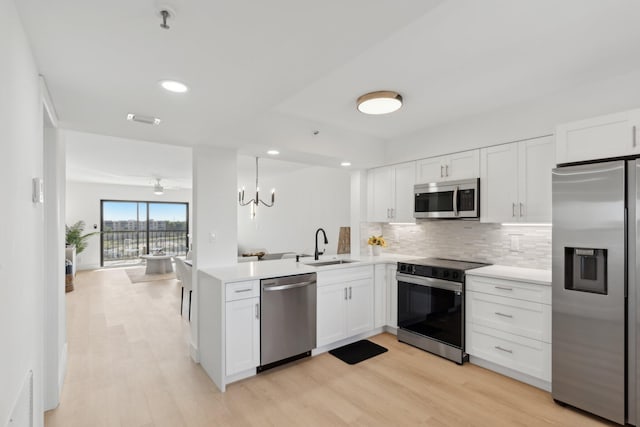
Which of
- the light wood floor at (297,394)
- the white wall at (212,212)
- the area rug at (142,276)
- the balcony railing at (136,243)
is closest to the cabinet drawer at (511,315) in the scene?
the light wood floor at (297,394)

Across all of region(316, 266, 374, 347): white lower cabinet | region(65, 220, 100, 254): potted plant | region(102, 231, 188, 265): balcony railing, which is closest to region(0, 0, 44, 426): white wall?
region(316, 266, 374, 347): white lower cabinet

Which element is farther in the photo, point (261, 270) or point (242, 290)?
point (261, 270)

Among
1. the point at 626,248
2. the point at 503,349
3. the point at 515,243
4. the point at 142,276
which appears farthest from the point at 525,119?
the point at 142,276

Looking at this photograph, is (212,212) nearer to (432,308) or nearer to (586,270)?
(432,308)

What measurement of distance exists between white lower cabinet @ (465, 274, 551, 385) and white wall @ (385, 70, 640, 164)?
1433 mm

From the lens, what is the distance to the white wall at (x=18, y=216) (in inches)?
43.8

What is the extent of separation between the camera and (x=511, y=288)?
2863 mm

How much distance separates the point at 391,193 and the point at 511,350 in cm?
221

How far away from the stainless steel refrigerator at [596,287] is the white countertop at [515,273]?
262 mm

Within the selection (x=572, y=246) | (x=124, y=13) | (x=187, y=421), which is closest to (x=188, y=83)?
(x=124, y=13)

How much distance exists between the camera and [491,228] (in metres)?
3.55

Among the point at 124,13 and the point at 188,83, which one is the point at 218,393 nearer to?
the point at 188,83

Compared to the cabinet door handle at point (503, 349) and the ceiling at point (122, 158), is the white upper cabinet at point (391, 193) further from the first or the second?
the ceiling at point (122, 158)

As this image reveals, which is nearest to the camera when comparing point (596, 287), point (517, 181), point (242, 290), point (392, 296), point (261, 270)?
point (596, 287)
